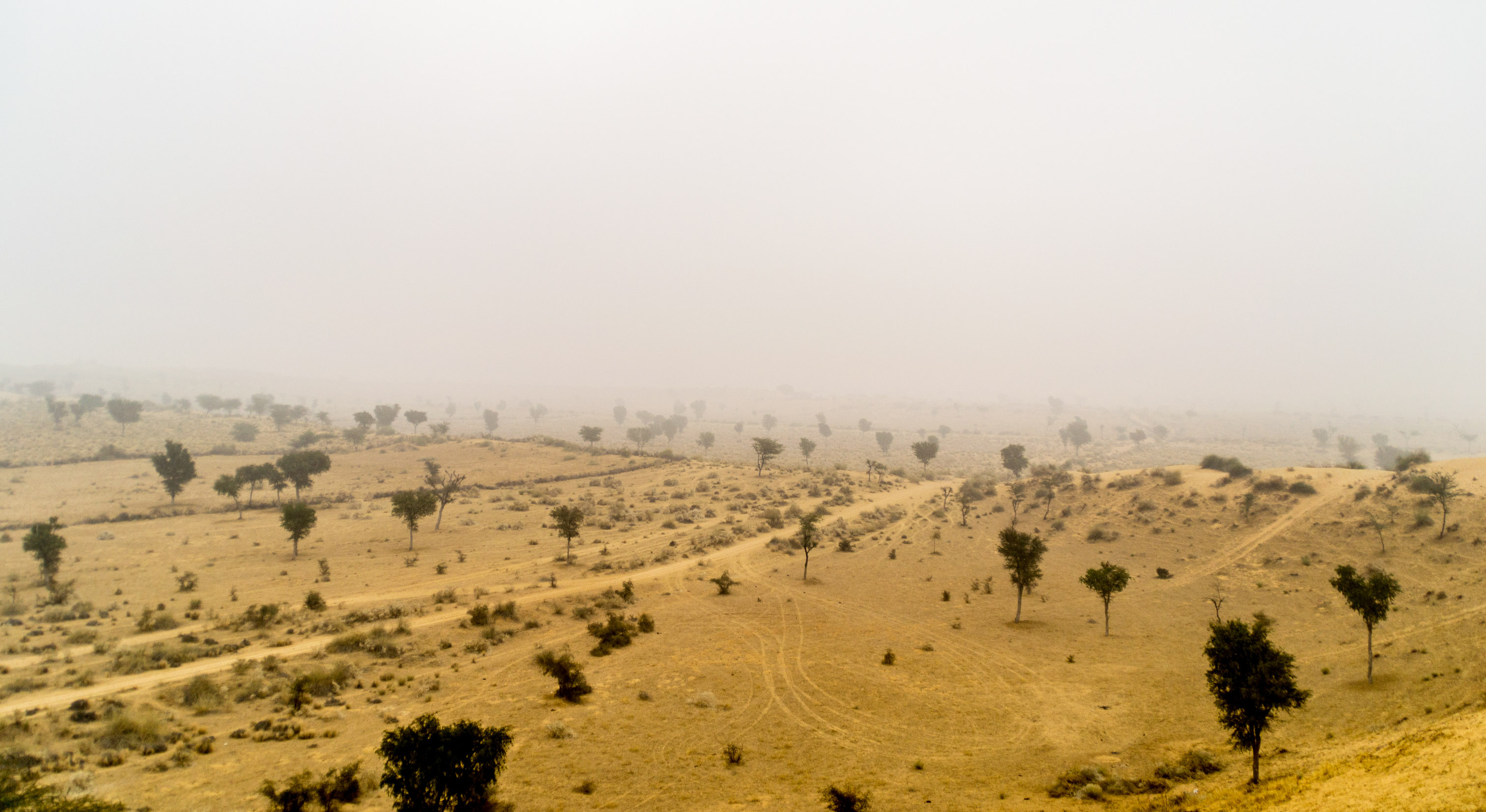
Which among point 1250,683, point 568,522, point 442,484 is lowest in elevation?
point 442,484

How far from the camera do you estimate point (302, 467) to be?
60.2m

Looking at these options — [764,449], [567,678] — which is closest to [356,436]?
[764,449]

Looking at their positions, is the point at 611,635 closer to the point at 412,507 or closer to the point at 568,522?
the point at 568,522

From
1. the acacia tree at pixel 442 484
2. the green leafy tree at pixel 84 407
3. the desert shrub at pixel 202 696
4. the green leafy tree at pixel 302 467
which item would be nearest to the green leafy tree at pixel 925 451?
the acacia tree at pixel 442 484

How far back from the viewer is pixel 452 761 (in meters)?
13.5

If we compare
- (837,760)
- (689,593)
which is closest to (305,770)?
(837,760)

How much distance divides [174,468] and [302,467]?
10482mm

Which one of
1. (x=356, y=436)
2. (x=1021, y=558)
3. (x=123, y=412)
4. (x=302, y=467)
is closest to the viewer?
(x=1021, y=558)

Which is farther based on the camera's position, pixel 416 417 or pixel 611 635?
pixel 416 417

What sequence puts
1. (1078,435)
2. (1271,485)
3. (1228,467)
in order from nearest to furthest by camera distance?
1. (1271,485)
2. (1228,467)
3. (1078,435)

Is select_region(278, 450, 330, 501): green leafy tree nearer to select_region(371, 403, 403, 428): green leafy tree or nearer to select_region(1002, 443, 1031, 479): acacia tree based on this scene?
select_region(371, 403, 403, 428): green leafy tree

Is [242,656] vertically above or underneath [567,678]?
underneath

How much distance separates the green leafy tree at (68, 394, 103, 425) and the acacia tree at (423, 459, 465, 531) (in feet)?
245

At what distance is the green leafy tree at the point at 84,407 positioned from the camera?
9956cm
